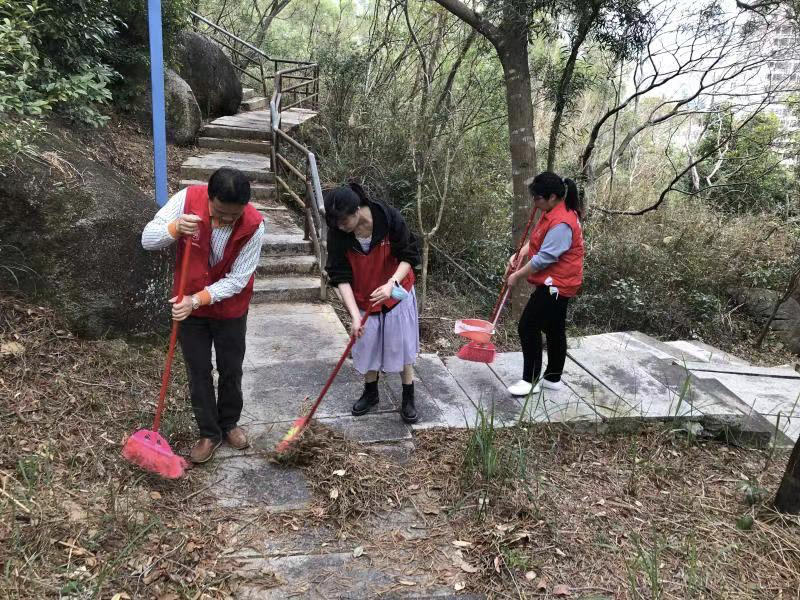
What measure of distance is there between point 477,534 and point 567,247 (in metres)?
1.76

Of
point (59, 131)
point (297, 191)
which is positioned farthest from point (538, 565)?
point (297, 191)

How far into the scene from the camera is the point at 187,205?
2.61 metres

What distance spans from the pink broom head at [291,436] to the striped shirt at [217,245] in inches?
33.6

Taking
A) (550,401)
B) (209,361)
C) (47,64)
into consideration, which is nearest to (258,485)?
(209,361)

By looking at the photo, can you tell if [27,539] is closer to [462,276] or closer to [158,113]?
[158,113]

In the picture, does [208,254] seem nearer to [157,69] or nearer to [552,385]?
[157,69]

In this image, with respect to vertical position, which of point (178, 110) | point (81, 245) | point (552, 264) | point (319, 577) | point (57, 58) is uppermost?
point (57, 58)

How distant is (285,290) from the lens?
219 inches

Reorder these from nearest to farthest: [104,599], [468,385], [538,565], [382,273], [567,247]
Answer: [104,599] < [538,565] < [382,273] < [567,247] < [468,385]

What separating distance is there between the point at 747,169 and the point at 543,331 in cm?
825

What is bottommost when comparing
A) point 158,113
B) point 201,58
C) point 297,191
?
point 297,191

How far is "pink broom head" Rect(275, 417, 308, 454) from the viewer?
307 cm

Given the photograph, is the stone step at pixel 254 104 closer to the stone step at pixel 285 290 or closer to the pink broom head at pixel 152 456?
the stone step at pixel 285 290

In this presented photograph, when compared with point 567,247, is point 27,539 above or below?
below
